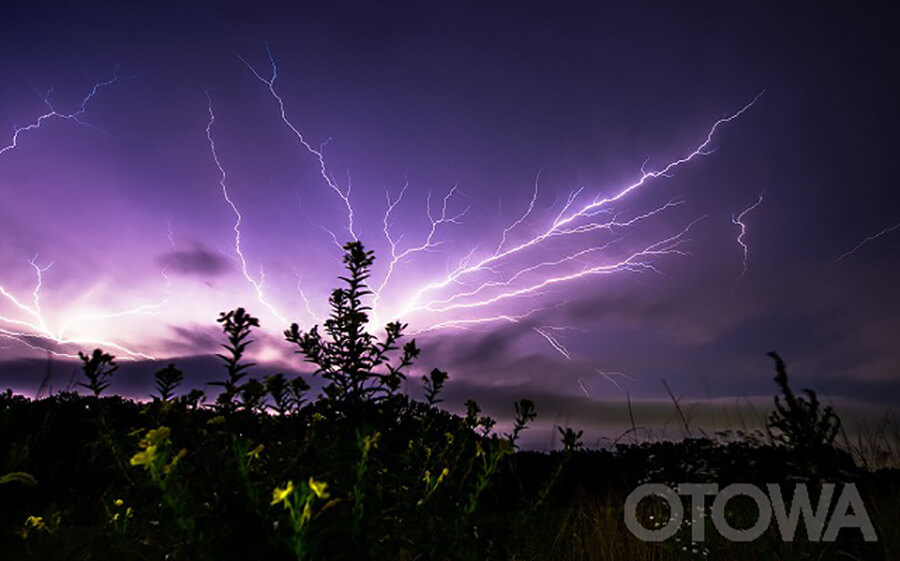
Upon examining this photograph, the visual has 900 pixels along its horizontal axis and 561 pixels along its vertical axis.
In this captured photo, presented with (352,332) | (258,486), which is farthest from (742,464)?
(258,486)

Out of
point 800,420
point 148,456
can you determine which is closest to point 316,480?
point 148,456

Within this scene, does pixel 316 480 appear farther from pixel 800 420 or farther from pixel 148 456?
pixel 800 420

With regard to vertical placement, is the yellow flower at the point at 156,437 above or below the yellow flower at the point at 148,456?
above

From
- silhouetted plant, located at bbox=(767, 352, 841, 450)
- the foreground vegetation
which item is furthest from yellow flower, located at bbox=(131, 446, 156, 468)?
silhouetted plant, located at bbox=(767, 352, 841, 450)

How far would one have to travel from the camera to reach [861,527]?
4.12 m

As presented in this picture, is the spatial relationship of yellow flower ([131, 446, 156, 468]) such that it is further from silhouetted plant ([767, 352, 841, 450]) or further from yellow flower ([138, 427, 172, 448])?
silhouetted plant ([767, 352, 841, 450])

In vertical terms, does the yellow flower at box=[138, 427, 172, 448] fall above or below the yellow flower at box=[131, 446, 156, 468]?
above

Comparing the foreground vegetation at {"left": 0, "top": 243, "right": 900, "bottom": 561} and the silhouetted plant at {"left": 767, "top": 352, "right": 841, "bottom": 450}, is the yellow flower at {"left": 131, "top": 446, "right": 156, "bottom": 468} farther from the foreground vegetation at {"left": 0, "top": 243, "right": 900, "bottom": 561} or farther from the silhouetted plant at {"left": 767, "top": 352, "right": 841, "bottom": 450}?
the silhouetted plant at {"left": 767, "top": 352, "right": 841, "bottom": 450}

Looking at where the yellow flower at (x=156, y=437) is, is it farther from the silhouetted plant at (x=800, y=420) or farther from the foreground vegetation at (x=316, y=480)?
the silhouetted plant at (x=800, y=420)

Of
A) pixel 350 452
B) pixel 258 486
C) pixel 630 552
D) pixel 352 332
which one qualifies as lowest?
pixel 630 552

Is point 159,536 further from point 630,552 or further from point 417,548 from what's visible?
point 630,552

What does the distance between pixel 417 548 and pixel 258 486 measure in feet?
2.33

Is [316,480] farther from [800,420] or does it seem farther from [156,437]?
[800,420]

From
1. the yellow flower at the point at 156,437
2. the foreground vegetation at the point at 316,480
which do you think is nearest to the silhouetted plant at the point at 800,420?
the foreground vegetation at the point at 316,480
